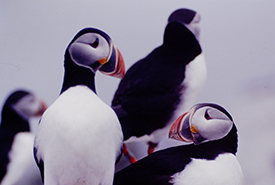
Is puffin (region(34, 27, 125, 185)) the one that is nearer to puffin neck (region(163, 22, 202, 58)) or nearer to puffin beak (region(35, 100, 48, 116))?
puffin beak (region(35, 100, 48, 116))

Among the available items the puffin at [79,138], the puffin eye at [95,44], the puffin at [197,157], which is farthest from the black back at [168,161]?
the puffin eye at [95,44]

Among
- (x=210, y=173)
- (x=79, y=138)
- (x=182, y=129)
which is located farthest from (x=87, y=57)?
(x=210, y=173)

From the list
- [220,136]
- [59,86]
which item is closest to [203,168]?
[220,136]

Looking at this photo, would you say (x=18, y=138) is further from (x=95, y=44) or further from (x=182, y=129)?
→ (x=182, y=129)

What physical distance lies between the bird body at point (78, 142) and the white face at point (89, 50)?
129 millimetres

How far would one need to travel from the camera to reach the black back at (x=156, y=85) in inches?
53.1

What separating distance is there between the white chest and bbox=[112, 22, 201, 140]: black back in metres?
0.23

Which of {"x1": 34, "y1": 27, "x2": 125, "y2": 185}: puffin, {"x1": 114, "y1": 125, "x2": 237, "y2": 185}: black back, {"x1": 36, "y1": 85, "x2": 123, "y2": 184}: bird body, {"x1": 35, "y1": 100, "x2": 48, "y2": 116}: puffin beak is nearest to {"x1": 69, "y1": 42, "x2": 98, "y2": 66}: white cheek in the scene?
{"x1": 34, "y1": 27, "x2": 125, "y2": 185}: puffin

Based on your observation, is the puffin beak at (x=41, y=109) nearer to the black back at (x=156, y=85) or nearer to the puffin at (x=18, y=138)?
the puffin at (x=18, y=138)

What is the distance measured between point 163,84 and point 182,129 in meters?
0.17

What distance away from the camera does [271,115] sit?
1.44m

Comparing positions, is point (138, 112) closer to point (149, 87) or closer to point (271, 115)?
point (149, 87)

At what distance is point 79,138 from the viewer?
3.54ft

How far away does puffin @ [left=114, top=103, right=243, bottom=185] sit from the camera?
1.18 meters
